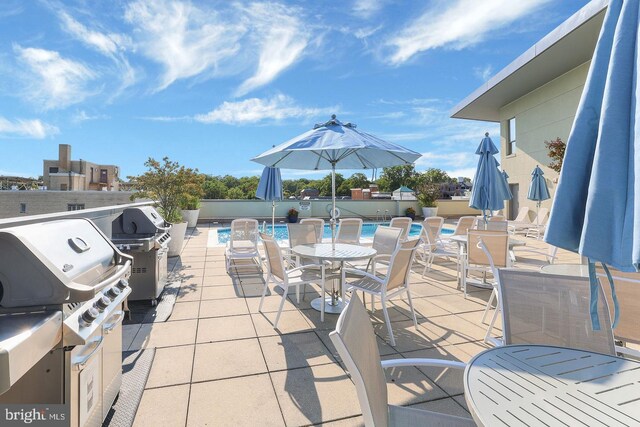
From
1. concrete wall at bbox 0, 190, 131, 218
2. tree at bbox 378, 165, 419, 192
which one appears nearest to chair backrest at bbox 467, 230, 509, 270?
concrete wall at bbox 0, 190, 131, 218

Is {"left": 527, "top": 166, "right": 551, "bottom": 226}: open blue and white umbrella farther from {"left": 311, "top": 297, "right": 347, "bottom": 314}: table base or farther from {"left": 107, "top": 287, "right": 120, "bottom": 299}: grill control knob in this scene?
{"left": 107, "top": 287, "right": 120, "bottom": 299}: grill control knob

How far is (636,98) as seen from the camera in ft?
3.09

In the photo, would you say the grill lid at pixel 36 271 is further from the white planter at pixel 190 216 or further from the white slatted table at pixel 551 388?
the white planter at pixel 190 216

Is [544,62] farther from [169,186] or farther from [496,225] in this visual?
[169,186]

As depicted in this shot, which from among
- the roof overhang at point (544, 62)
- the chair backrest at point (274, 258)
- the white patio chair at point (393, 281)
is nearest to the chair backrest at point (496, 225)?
the white patio chair at point (393, 281)

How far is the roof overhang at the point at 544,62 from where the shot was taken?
27.7ft

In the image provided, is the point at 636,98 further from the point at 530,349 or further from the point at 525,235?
the point at 525,235

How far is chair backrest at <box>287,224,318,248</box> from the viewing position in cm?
468

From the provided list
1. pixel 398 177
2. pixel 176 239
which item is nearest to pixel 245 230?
pixel 176 239

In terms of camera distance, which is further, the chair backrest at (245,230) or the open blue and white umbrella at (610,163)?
the chair backrest at (245,230)

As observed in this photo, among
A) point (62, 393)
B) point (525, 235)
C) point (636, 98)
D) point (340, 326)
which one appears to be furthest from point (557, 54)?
point (62, 393)

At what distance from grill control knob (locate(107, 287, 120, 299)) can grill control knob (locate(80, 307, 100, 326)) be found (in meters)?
0.28

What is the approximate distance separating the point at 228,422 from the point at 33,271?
4.28 feet

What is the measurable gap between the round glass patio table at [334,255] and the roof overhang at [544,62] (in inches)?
359
